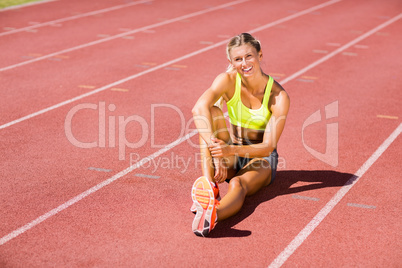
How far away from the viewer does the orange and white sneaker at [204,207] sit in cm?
480

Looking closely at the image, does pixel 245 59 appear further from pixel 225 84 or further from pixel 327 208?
pixel 327 208

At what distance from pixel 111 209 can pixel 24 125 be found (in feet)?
9.48

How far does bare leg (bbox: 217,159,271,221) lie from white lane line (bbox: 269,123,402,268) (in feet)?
1.86

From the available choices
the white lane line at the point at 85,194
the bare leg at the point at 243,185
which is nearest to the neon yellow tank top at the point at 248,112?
the bare leg at the point at 243,185

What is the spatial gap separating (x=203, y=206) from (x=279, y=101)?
1270 mm

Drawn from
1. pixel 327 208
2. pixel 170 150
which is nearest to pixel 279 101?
pixel 327 208

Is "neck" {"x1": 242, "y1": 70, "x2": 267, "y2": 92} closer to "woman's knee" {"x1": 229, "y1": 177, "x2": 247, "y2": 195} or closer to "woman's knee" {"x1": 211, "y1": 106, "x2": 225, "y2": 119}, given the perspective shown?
"woman's knee" {"x1": 211, "y1": 106, "x2": 225, "y2": 119}

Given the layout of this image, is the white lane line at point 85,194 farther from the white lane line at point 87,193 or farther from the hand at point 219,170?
the hand at point 219,170

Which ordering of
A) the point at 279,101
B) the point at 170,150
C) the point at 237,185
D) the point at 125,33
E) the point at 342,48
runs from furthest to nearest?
1. the point at 125,33
2. the point at 342,48
3. the point at 170,150
4. the point at 279,101
5. the point at 237,185

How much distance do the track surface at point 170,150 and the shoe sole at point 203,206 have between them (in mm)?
138

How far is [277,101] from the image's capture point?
216 inches

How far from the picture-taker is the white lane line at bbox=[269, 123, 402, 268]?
467 cm

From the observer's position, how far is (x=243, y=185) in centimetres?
536

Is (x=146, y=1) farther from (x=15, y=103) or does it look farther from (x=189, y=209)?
(x=189, y=209)
